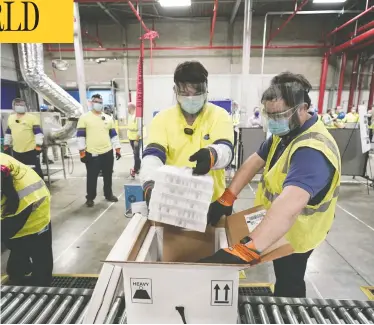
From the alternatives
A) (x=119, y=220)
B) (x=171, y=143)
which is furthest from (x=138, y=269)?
(x=119, y=220)

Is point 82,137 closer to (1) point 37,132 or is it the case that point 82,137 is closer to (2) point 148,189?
(1) point 37,132

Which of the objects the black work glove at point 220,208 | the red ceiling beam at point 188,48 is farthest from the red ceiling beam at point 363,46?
the black work glove at point 220,208

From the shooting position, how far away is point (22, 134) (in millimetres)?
4027

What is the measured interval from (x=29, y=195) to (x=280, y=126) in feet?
4.94

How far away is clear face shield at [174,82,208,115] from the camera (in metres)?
1.30

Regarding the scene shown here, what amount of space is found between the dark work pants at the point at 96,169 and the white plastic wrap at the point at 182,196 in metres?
3.05

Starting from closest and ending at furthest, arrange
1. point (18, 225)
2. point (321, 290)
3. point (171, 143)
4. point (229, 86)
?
point (171, 143), point (18, 225), point (321, 290), point (229, 86)

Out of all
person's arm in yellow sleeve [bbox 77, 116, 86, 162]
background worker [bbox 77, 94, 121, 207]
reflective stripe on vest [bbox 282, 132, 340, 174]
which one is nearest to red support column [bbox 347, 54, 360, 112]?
background worker [bbox 77, 94, 121, 207]

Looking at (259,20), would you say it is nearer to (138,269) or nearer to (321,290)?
(321,290)

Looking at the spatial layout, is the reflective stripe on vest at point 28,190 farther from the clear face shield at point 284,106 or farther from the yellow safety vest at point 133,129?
the yellow safety vest at point 133,129

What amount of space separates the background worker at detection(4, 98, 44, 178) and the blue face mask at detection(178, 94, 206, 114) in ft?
11.8

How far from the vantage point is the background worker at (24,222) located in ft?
4.90

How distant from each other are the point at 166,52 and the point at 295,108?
9.80 metres

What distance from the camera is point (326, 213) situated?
1.06 meters
